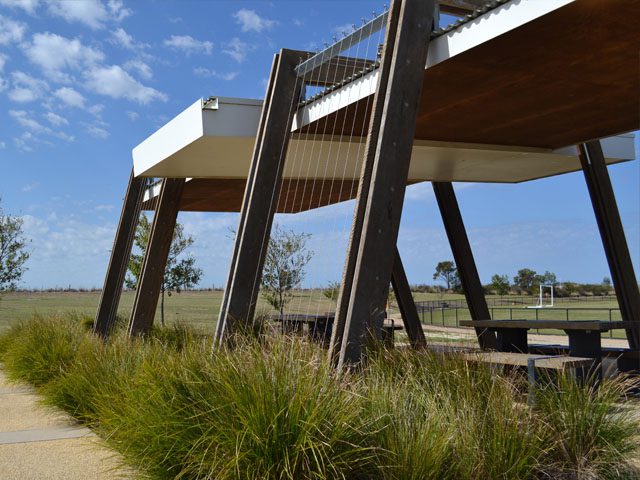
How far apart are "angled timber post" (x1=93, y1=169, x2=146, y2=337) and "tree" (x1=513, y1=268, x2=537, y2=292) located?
9265 centimetres

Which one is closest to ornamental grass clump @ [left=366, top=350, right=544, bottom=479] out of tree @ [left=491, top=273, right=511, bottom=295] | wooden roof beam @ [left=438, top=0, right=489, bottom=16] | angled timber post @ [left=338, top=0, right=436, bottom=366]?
angled timber post @ [left=338, top=0, right=436, bottom=366]

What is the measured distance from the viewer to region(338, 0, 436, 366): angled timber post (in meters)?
5.61

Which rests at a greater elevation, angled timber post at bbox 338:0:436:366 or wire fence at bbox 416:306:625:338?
wire fence at bbox 416:306:625:338

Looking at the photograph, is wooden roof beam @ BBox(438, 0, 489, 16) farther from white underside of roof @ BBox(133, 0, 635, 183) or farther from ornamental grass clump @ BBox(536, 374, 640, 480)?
ornamental grass clump @ BBox(536, 374, 640, 480)

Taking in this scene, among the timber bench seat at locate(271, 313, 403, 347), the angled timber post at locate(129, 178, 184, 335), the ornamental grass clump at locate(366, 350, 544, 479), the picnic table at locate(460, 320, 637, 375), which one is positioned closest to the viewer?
the ornamental grass clump at locate(366, 350, 544, 479)

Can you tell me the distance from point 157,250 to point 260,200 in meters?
6.77

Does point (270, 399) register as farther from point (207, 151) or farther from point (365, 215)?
point (207, 151)

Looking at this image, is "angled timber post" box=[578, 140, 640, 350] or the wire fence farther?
the wire fence

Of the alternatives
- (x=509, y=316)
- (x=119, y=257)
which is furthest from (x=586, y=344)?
(x=509, y=316)

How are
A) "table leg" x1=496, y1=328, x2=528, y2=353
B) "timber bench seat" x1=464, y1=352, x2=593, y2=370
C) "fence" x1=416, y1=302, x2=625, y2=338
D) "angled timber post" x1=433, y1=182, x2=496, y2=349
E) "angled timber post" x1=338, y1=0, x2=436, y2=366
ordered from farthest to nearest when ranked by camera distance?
"fence" x1=416, y1=302, x2=625, y2=338 < "angled timber post" x1=433, y1=182, x2=496, y2=349 < "table leg" x1=496, y1=328, x2=528, y2=353 < "timber bench seat" x1=464, y1=352, x2=593, y2=370 < "angled timber post" x1=338, y1=0, x2=436, y2=366

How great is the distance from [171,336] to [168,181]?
11.2 feet

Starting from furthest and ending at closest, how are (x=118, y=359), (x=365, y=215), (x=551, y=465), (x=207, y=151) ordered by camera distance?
(x=207, y=151)
(x=118, y=359)
(x=365, y=215)
(x=551, y=465)

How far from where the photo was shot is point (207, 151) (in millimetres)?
10773

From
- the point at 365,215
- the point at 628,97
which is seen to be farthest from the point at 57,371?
the point at 628,97
